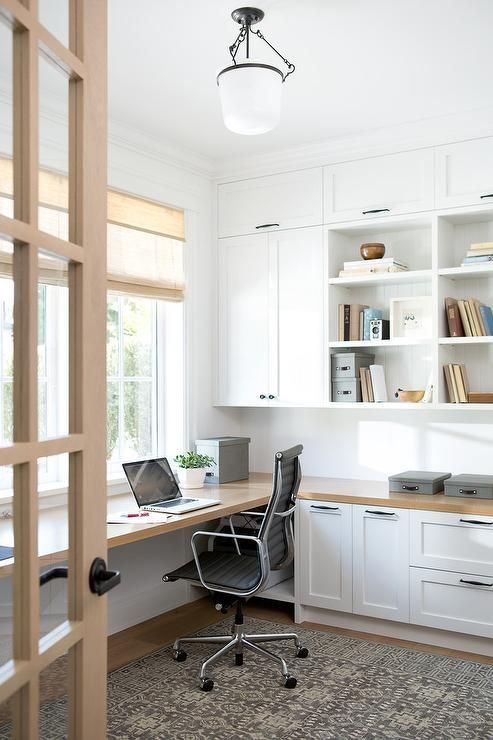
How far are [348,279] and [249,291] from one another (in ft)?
2.32

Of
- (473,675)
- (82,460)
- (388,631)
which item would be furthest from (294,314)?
(82,460)

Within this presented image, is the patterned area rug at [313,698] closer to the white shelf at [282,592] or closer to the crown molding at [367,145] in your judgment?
the white shelf at [282,592]

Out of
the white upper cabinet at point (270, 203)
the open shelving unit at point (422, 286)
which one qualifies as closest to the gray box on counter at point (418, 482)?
the open shelving unit at point (422, 286)

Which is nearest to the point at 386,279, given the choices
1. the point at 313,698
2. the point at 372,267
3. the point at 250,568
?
the point at 372,267

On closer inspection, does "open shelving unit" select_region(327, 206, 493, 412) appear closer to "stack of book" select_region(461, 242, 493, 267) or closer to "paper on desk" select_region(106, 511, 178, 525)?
"stack of book" select_region(461, 242, 493, 267)

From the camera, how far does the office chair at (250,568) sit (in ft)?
10.4

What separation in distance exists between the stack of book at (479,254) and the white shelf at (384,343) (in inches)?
18.0

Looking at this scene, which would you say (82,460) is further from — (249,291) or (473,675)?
(249,291)

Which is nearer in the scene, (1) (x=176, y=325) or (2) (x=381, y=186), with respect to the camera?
(2) (x=381, y=186)

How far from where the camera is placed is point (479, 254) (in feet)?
12.4

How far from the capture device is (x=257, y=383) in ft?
14.7

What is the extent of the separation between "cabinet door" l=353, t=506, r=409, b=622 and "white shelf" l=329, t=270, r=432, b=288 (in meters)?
1.26

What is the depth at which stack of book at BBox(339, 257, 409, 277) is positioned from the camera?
403cm

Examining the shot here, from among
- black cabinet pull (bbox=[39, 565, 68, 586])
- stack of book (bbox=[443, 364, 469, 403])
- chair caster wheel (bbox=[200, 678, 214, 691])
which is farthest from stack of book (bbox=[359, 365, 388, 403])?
black cabinet pull (bbox=[39, 565, 68, 586])
